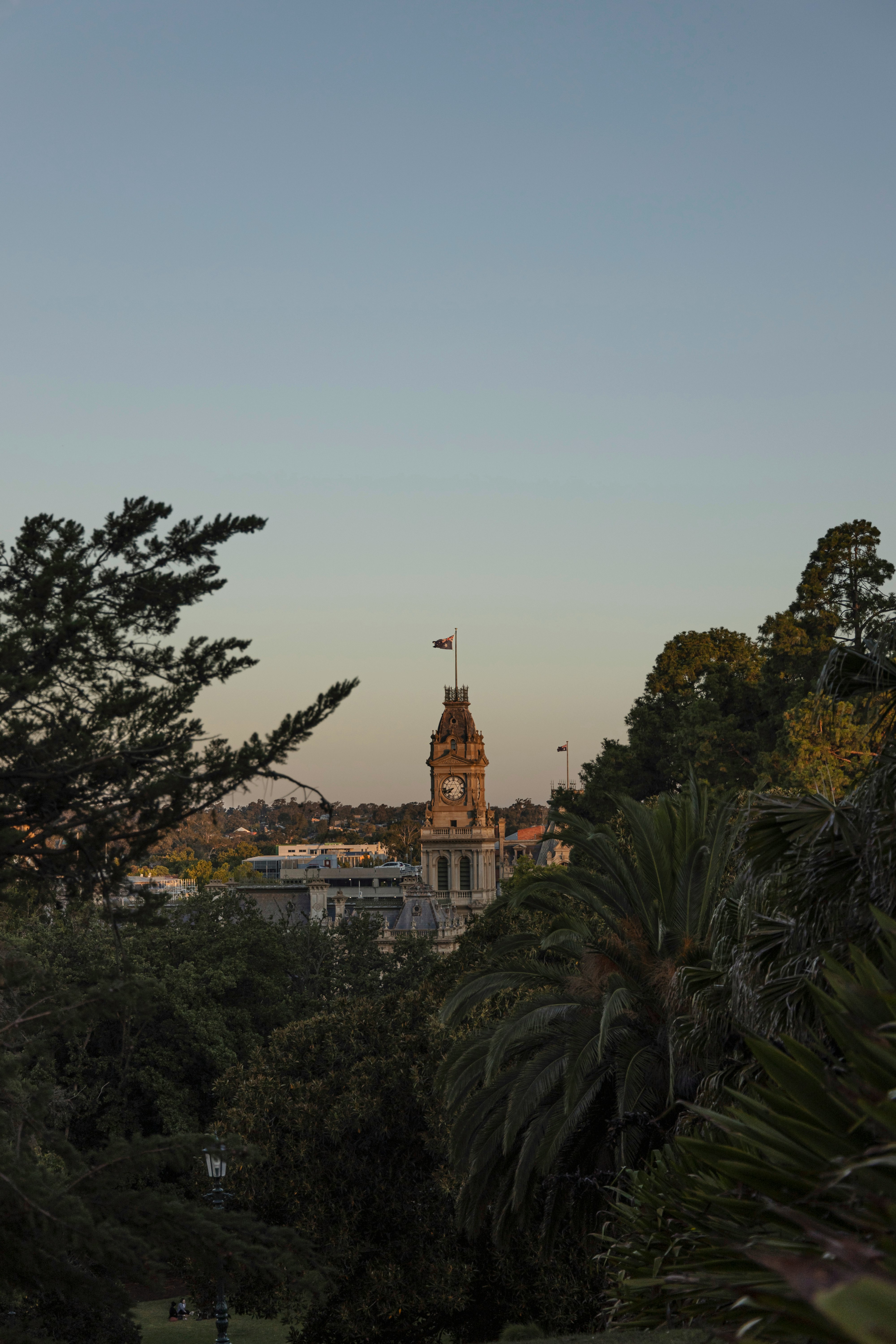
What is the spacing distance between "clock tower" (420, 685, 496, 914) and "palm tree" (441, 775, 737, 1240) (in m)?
69.4

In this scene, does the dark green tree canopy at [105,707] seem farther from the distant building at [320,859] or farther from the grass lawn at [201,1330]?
the distant building at [320,859]

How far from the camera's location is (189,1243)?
30.3ft

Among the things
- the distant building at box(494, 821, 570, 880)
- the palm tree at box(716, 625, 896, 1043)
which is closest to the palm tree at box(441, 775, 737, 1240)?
the palm tree at box(716, 625, 896, 1043)

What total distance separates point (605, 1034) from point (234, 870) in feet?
472

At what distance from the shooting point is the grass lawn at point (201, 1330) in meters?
25.3

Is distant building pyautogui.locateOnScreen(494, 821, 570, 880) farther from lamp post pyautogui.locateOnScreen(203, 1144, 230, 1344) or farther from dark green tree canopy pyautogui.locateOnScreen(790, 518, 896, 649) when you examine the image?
lamp post pyautogui.locateOnScreen(203, 1144, 230, 1344)

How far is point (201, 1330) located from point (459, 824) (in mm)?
61912

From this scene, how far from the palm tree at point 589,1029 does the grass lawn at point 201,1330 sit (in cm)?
Result: 1361

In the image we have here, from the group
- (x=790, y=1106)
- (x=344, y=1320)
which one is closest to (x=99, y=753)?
(x=790, y=1106)

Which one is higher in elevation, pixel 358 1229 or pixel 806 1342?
pixel 806 1342

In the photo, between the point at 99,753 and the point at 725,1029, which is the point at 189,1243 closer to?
the point at 99,753

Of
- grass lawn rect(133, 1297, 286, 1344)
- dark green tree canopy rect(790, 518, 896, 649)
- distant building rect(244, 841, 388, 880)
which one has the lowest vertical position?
grass lawn rect(133, 1297, 286, 1344)

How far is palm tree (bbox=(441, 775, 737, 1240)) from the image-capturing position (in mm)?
12844

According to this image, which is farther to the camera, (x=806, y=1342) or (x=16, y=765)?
(x=16, y=765)
